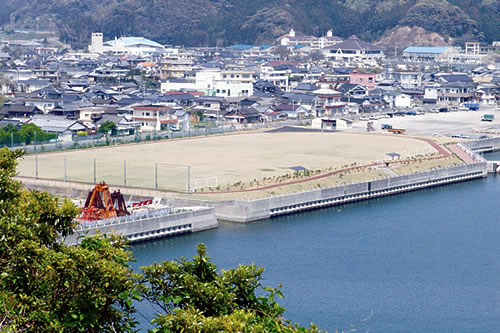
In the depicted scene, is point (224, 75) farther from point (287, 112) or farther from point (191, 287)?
point (191, 287)

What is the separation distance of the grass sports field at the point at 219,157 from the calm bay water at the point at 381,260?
147 inches

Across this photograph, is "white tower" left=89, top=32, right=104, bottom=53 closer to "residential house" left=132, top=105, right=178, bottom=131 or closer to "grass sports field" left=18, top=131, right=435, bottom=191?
"residential house" left=132, top=105, right=178, bottom=131

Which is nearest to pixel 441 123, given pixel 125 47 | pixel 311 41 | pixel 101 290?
pixel 101 290

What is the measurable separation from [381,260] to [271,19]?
3139 inches

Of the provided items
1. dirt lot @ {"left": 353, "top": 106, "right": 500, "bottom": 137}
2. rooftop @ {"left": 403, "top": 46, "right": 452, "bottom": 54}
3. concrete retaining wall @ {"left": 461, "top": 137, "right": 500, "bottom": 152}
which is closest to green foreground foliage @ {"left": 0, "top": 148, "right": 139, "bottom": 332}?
concrete retaining wall @ {"left": 461, "top": 137, "right": 500, "bottom": 152}

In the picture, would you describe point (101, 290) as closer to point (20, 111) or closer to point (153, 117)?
point (153, 117)

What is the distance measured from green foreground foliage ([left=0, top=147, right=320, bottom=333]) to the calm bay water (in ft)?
21.7

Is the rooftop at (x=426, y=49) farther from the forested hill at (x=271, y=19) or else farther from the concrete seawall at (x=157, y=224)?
the concrete seawall at (x=157, y=224)

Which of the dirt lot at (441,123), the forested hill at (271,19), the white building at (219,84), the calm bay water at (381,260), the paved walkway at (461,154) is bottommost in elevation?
the calm bay water at (381,260)

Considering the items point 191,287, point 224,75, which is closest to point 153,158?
point 191,287

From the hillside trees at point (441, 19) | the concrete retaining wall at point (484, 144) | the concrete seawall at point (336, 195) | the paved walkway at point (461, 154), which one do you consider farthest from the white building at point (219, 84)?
the hillside trees at point (441, 19)

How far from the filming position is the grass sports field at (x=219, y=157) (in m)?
26.4

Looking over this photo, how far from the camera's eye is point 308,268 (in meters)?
17.9

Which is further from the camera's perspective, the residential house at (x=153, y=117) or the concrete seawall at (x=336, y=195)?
the residential house at (x=153, y=117)
